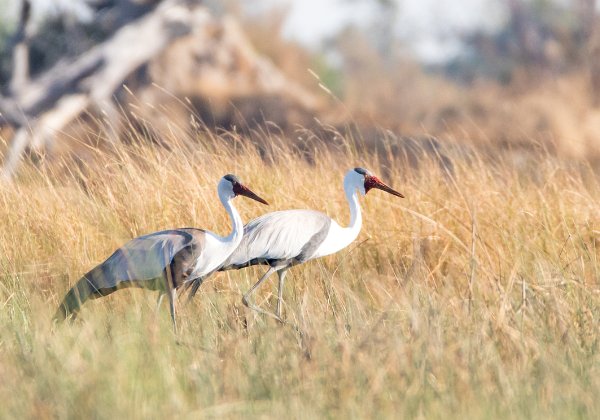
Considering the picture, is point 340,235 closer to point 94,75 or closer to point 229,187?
point 229,187

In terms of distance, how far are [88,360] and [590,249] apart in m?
2.49

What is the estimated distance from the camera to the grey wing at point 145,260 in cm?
444

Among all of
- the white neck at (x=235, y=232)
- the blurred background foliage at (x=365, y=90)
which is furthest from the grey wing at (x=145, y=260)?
the blurred background foliage at (x=365, y=90)

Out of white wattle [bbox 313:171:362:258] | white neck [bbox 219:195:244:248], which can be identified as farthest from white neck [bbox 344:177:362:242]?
white neck [bbox 219:195:244:248]

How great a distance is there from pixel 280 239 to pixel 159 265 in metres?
0.59

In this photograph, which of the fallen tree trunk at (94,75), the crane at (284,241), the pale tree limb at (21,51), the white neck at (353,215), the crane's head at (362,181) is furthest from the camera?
the pale tree limb at (21,51)

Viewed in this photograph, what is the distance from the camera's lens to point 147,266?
449 cm

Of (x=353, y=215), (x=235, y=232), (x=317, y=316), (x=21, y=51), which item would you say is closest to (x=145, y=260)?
(x=235, y=232)

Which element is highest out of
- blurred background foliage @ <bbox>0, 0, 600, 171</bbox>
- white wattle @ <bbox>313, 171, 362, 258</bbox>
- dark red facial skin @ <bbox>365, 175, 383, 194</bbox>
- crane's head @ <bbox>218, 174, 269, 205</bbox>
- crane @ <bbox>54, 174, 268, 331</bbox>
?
crane's head @ <bbox>218, 174, 269, 205</bbox>

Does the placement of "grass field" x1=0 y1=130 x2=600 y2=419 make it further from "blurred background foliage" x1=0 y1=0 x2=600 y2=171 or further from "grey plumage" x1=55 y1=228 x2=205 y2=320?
"blurred background foliage" x1=0 y1=0 x2=600 y2=171

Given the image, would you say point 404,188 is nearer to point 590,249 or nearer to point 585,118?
point 590,249

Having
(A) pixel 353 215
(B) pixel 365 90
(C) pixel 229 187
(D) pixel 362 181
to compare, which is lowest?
(B) pixel 365 90

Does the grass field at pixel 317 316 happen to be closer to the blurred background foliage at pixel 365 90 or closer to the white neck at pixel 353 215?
the white neck at pixel 353 215

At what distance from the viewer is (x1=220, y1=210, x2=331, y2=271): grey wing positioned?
15.8 feet
